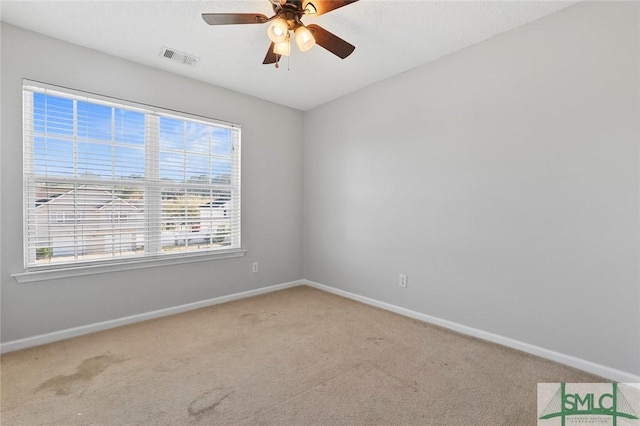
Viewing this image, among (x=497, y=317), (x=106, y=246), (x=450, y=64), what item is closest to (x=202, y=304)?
(x=106, y=246)

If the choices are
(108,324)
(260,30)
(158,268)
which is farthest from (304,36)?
(108,324)

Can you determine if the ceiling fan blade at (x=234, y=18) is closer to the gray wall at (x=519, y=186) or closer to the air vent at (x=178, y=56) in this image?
the air vent at (x=178, y=56)

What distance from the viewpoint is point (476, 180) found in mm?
2662

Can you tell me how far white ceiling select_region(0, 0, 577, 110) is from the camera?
216 centimetres

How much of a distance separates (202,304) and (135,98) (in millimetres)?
2303

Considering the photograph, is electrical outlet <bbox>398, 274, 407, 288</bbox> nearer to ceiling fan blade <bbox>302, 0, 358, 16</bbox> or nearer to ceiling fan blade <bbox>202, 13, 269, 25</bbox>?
ceiling fan blade <bbox>302, 0, 358, 16</bbox>

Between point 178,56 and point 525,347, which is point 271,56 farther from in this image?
point 525,347

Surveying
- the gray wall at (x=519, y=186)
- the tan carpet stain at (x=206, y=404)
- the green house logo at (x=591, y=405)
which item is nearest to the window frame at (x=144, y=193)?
the gray wall at (x=519, y=186)

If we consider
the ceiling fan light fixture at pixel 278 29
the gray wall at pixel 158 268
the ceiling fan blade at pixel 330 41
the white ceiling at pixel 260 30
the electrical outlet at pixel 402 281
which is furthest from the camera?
the electrical outlet at pixel 402 281

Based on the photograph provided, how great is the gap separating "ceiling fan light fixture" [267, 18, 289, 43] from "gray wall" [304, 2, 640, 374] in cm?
170

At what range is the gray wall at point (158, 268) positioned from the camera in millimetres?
2381

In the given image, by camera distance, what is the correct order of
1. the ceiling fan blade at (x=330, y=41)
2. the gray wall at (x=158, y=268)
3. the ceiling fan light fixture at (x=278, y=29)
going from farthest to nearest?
A: the gray wall at (x=158, y=268)
the ceiling fan blade at (x=330, y=41)
the ceiling fan light fixture at (x=278, y=29)

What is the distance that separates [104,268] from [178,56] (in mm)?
2131

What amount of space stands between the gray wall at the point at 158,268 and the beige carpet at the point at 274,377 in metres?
0.30
